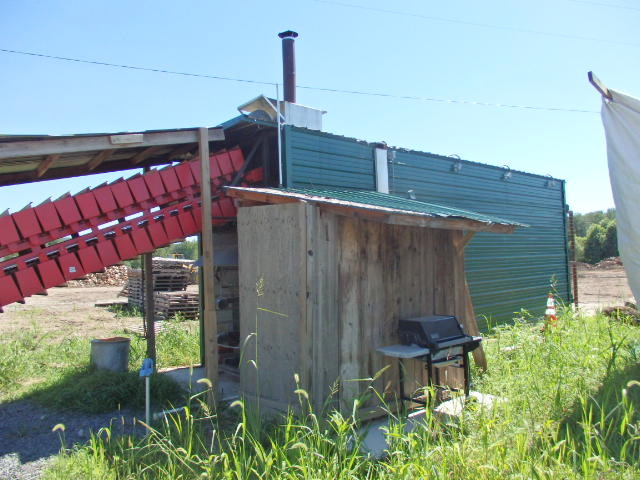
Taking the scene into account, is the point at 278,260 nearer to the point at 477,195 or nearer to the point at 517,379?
the point at 517,379

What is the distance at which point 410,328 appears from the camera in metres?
5.88

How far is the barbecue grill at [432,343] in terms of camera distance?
18.4 feet

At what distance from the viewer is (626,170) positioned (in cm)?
591

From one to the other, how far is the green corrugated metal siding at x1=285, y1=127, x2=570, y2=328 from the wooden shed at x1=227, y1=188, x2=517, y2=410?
179cm

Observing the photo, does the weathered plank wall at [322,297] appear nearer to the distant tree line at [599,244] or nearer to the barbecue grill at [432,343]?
the barbecue grill at [432,343]

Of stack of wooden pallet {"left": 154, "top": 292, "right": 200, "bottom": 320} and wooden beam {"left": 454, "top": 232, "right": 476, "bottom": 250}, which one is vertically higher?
wooden beam {"left": 454, "top": 232, "right": 476, "bottom": 250}

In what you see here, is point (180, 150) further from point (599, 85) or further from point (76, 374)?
A: point (599, 85)

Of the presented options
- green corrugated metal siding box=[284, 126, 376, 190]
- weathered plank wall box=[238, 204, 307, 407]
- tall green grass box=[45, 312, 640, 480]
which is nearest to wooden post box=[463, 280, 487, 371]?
tall green grass box=[45, 312, 640, 480]

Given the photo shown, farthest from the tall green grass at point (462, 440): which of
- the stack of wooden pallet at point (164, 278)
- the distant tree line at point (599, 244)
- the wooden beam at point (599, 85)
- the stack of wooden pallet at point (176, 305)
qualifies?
the distant tree line at point (599, 244)

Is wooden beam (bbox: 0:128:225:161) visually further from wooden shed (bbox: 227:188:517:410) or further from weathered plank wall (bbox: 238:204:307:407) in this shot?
weathered plank wall (bbox: 238:204:307:407)

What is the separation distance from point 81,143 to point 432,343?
4.69 m

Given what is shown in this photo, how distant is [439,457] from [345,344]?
2081 millimetres

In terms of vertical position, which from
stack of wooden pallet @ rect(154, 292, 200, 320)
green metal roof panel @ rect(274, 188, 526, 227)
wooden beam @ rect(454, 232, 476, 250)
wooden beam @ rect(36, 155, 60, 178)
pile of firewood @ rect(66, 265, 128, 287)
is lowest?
stack of wooden pallet @ rect(154, 292, 200, 320)

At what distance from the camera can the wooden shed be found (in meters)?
5.34
